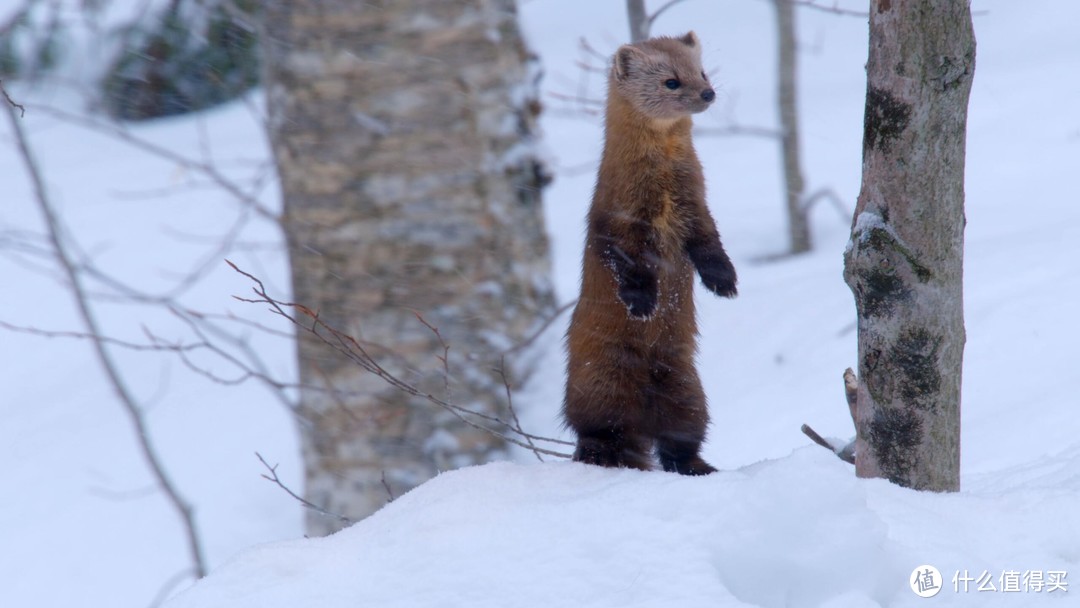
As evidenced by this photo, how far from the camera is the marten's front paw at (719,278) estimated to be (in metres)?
2.51

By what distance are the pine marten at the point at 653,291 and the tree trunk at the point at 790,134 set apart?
3.89 metres

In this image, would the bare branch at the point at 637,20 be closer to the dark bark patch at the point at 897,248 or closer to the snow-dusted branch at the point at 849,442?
the snow-dusted branch at the point at 849,442

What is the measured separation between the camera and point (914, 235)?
7.20 feet

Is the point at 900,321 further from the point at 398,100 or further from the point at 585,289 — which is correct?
the point at 398,100

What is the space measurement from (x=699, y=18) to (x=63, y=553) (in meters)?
8.97

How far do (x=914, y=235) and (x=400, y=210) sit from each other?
2528mm

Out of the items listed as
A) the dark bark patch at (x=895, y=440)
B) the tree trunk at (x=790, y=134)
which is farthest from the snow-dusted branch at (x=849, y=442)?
the tree trunk at (x=790, y=134)

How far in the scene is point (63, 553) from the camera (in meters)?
5.41

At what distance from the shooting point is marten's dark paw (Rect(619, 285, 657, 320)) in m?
2.45

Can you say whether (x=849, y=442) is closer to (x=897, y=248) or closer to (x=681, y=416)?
(x=681, y=416)

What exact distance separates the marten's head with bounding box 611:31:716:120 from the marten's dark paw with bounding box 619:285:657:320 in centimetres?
49

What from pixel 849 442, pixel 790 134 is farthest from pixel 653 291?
pixel 790 134

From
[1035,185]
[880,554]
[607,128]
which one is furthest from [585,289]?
[1035,185]

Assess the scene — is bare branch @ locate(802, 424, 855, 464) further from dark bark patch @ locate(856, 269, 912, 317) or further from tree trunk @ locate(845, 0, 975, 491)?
dark bark patch @ locate(856, 269, 912, 317)
